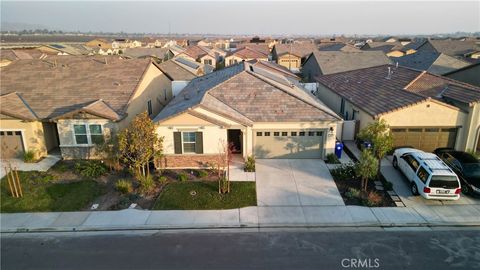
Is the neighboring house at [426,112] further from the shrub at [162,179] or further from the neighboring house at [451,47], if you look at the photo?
the neighboring house at [451,47]

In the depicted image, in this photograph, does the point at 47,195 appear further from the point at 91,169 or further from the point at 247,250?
the point at 247,250

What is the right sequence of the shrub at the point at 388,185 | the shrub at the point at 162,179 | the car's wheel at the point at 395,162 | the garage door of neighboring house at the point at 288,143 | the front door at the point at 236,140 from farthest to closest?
the front door at the point at 236,140
the garage door of neighboring house at the point at 288,143
the car's wheel at the point at 395,162
the shrub at the point at 162,179
the shrub at the point at 388,185

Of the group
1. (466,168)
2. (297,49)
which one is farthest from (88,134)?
(297,49)

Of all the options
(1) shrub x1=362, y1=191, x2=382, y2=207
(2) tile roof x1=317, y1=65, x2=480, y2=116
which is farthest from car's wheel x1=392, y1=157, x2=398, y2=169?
(1) shrub x1=362, y1=191, x2=382, y2=207

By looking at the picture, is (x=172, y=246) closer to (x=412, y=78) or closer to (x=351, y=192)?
(x=351, y=192)

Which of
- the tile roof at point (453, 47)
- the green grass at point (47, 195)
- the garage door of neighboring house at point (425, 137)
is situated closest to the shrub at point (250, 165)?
the green grass at point (47, 195)

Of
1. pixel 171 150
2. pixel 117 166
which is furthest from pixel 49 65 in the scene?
pixel 171 150
